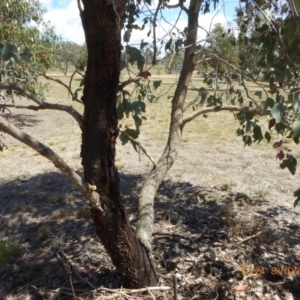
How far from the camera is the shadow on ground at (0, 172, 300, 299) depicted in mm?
2742

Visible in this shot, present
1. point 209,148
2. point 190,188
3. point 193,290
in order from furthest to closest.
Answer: point 209,148 < point 190,188 < point 193,290

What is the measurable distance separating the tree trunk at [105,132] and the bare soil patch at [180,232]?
10.9 inches

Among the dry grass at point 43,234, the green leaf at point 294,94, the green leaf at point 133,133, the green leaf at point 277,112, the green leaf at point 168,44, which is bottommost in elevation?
the dry grass at point 43,234

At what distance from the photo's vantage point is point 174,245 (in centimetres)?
321

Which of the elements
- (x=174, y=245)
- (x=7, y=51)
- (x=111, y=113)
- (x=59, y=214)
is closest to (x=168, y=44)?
(x=111, y=113)

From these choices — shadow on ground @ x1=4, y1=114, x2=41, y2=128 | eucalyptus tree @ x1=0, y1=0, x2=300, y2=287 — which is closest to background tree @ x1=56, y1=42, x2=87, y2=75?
eucalyptus tree @ x1=0, y1=0, x2=300, y2=287

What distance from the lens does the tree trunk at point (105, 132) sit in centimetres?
201

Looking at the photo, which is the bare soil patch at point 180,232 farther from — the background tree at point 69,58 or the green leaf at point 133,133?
the background tree at point 69,58

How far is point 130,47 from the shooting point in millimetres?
2027

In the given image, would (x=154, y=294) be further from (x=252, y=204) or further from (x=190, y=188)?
(x=190, y=188)

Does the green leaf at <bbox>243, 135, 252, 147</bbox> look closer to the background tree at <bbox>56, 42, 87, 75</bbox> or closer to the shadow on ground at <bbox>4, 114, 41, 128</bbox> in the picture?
the background tree at <bbox>56, 42, 87, 75</bbox>

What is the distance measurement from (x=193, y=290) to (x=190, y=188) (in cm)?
236

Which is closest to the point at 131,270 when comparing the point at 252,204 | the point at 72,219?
the point at 72,219

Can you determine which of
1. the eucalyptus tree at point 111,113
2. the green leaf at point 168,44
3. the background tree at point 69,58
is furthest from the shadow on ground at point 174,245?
the green leaf at point 168,44
